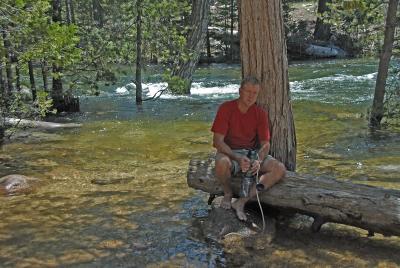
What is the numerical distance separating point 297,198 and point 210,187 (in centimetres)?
105

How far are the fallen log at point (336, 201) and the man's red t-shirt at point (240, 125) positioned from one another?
0.45 metres

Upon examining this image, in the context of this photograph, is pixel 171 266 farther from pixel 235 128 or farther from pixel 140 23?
pixel 140 23

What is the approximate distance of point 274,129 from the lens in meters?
6.19

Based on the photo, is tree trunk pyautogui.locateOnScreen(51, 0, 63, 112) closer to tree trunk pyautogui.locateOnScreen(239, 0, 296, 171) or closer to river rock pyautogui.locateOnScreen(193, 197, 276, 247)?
tree trunk pyautogui.locateOnScreen(239, 0, 296, 171)

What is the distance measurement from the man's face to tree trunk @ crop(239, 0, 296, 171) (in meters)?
0.30

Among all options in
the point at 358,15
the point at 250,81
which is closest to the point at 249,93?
the point at 250,81

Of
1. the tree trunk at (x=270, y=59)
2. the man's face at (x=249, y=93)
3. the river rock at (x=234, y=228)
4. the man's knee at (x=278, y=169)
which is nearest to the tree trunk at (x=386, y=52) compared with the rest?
the tree trunk at (x=270, y=59)

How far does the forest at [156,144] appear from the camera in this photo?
207 inches

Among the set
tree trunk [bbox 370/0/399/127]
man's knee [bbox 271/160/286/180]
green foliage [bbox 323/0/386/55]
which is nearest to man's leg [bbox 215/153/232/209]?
man's knee [bbox 271/160/286/180]

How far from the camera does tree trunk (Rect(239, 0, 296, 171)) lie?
19.7ft

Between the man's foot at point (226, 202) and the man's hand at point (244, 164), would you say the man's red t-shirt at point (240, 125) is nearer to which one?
the man's hand at point (244, 164)

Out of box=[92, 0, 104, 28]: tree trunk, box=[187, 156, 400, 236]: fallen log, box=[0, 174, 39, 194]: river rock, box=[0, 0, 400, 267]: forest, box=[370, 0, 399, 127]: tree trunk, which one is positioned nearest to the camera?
box=[187, 156, 400, 236]: fallen log

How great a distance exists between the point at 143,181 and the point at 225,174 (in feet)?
7.76

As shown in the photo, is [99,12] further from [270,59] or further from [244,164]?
[244,164]
